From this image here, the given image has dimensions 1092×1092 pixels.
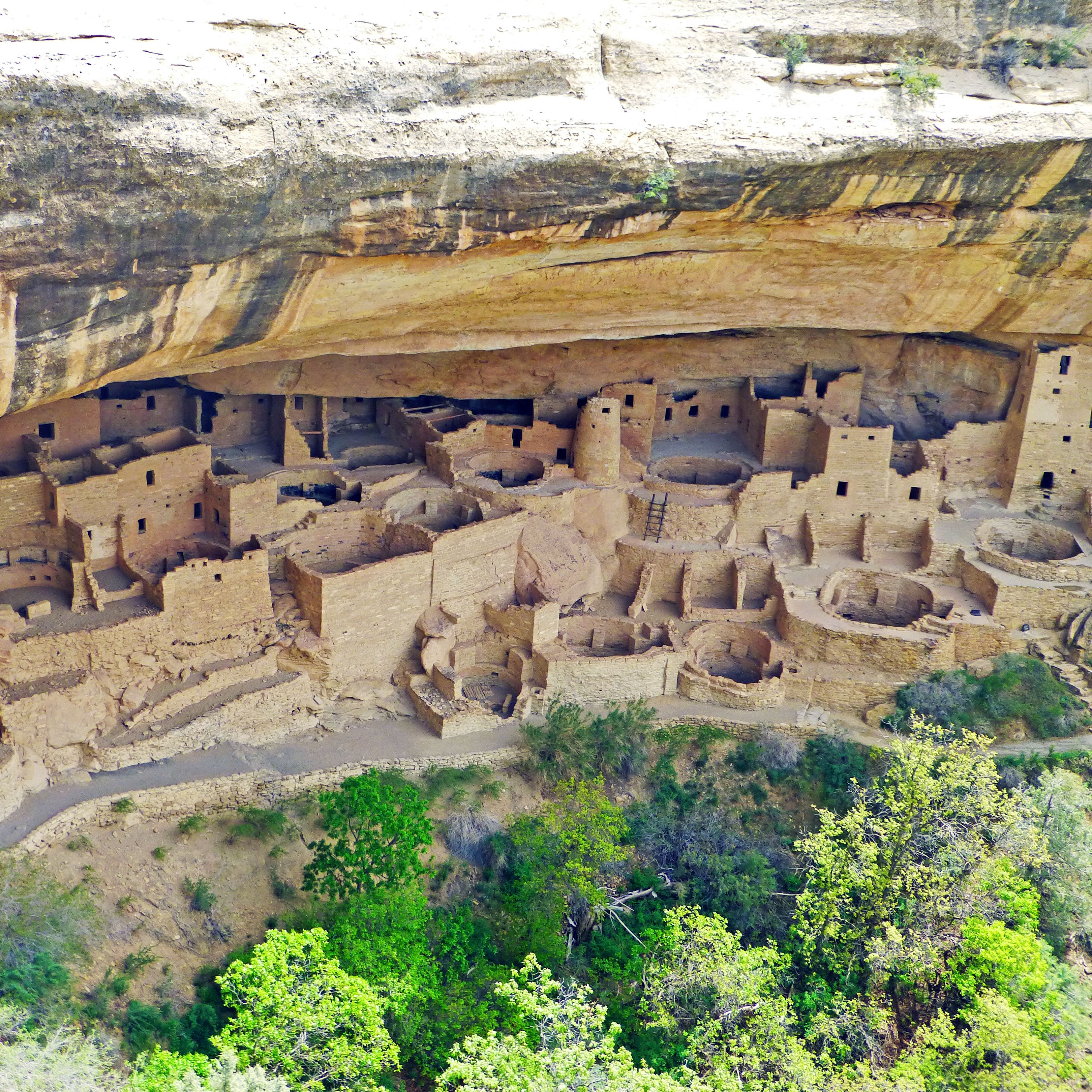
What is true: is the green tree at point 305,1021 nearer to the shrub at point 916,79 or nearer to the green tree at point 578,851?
the green tree at point 578,851

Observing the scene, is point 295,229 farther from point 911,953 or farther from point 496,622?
point 911,953

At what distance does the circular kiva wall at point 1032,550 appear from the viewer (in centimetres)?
2125

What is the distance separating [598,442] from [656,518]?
1.54 meters

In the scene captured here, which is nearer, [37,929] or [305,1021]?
[305,1021]

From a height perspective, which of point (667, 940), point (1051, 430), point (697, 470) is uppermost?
point (1051, 430)

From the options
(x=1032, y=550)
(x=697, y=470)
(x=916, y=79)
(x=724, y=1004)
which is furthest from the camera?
(x=697, y=470)

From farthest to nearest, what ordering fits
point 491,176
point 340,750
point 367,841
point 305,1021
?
1. point 340,750
2. point 367,841
3. point 491,176
4. point 305,1021

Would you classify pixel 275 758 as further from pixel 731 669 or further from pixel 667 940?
pixel 731 669

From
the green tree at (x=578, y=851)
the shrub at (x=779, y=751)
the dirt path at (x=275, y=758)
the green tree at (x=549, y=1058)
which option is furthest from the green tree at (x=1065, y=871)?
the dirt path at (x=275, y=758)

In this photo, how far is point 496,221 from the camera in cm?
1487

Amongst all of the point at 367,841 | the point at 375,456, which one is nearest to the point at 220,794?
the point at 367,841

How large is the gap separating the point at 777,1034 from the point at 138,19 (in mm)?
12693

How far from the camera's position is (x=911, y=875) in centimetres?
1725

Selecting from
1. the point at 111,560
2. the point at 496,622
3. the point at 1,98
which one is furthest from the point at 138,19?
the point at 496,622
